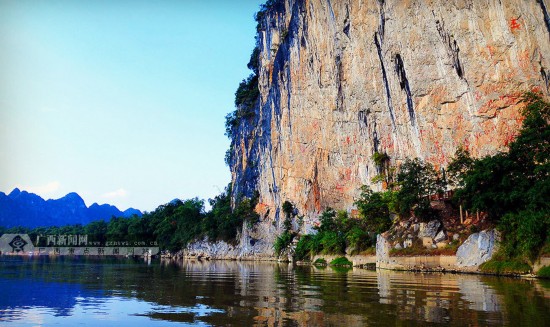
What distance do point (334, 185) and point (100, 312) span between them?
131ft

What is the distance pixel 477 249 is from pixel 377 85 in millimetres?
19935

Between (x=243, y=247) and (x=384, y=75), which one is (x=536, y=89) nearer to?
(x=384, y=75)

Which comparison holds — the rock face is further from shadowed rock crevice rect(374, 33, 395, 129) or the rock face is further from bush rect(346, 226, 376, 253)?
shadowed rock crevice rect(374, 33, 395, 129)

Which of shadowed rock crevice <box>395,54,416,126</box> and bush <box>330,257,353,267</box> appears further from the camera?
bush <box>330,257,353,267</box>

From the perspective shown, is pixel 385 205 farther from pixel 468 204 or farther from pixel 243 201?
pixel 243 201

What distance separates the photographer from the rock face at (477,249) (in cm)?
2188

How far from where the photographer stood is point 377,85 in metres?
39.0

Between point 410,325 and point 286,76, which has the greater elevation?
point 286,76

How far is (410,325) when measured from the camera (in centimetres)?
751

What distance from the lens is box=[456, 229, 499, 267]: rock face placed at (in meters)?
21.9

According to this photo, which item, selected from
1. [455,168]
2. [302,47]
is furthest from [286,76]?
[455,168]

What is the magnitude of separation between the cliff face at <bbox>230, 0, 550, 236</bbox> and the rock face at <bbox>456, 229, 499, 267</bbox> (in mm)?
7312

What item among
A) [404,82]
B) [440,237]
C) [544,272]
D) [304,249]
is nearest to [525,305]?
[544,272]

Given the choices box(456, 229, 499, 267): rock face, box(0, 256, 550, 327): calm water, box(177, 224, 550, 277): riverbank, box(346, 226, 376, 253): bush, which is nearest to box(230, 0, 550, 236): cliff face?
box(346, 226, 376, 253): bush
